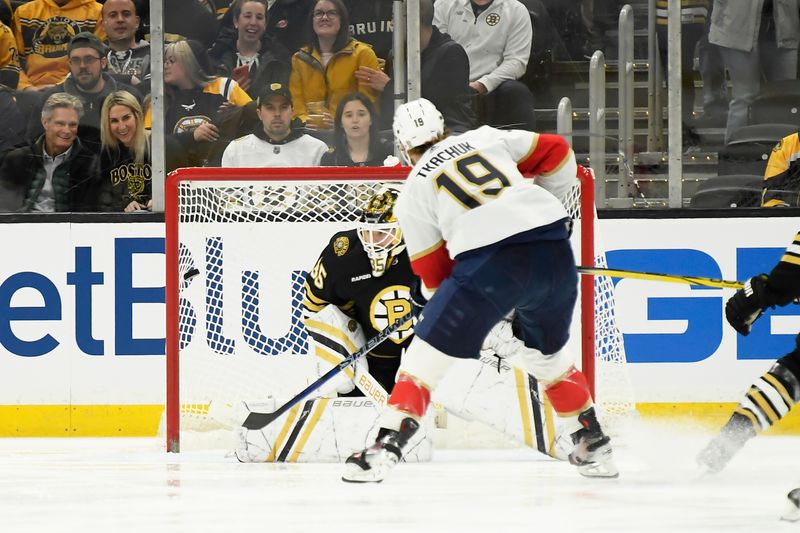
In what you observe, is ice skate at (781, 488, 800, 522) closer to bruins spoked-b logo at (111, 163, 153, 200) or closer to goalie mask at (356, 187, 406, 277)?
goalie mask at (356, 187, 406, 277)

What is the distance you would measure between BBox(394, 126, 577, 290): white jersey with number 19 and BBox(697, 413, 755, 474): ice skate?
2.42ft

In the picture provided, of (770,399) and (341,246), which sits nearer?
(770,399)

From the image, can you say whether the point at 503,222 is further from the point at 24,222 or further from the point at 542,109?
the point at 24,222

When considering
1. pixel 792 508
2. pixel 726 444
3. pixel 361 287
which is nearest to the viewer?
pixel 792 508

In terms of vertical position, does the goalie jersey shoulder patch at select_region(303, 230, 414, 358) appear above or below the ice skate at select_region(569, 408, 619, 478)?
above

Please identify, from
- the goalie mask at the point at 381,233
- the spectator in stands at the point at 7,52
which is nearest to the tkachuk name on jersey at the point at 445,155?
the goalie mask at the point at 381,233

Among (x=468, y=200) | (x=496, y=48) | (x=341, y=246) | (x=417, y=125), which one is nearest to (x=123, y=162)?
(x=341, y=246)

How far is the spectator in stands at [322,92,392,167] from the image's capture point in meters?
4.98

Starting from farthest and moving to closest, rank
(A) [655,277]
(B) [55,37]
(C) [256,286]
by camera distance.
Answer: (B) [55,37] → (C) [256,286] → (A) [655,277]

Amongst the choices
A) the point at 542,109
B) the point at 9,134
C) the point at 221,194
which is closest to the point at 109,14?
the point at 9,134

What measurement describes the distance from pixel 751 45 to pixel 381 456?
2.66 metres

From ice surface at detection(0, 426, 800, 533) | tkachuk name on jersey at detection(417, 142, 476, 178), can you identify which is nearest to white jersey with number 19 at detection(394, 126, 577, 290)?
tkachuk name on jersey at detection(417, 142, 476, 178)

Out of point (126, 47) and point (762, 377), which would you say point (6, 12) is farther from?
point (762, 377)

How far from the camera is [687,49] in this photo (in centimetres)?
505
